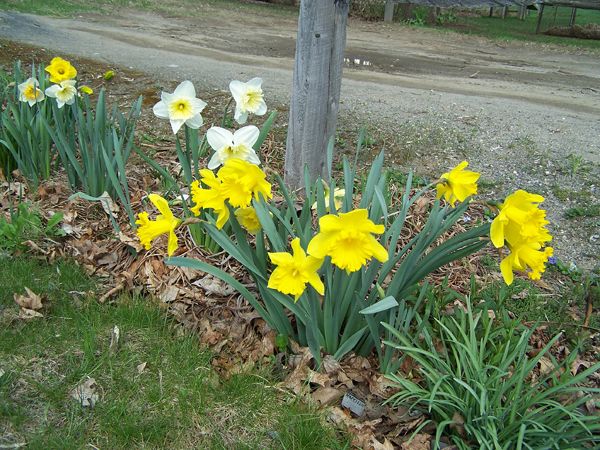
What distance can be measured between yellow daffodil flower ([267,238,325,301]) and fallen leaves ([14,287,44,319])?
1.28 metres

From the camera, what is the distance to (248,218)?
2.16 meters

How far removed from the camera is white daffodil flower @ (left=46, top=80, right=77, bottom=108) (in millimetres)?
3004

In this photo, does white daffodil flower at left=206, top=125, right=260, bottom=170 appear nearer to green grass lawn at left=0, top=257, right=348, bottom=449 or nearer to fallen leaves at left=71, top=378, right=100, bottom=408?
green grass lawn at left=0, top=257, right=348, bottom=449

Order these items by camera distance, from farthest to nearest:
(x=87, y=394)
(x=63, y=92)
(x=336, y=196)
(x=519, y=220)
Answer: (x=63, y=92) < (x=336, y=196) < (x=87, y=394) < (x=519, y=220)

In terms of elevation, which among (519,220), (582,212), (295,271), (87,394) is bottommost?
(87,394)

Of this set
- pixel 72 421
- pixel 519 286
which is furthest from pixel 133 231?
pixel 519 286

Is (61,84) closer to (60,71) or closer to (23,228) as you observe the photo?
(60,71)

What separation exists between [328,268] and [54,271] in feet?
4.94

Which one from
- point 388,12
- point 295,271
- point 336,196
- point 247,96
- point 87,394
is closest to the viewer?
point 295,271

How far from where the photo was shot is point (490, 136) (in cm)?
443

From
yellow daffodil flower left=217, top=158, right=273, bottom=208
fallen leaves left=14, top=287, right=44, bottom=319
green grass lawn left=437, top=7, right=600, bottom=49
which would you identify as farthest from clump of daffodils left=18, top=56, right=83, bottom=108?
green grass lawn left=437, top=7, right=600, bottom=49

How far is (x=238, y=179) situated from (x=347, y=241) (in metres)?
0.47

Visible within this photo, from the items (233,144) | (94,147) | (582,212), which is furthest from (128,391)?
(582,212)

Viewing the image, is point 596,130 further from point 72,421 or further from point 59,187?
point 72,421
